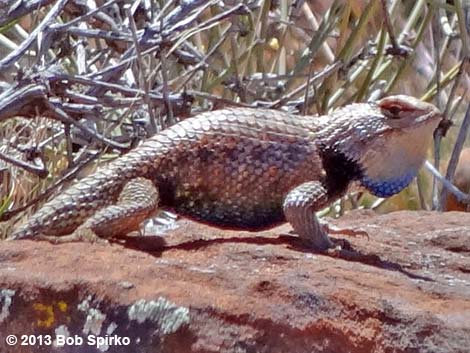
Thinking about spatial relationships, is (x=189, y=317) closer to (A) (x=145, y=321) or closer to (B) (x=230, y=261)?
(A) (x=145, y=321)

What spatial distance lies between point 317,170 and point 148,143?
54 centimetres

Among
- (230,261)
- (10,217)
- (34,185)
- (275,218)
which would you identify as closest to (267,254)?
(230,261)

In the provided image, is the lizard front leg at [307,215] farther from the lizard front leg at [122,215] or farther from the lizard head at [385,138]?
the lizard front leg at [122,215]

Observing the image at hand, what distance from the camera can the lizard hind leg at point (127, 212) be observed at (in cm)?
399

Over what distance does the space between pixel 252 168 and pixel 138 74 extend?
1.55 meters

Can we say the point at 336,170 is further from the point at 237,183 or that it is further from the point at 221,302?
the point at 221,302

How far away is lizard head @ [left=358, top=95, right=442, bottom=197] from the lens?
13.6ft

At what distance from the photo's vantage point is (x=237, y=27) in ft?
20.0

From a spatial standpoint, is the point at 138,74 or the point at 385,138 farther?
the point at 138,74

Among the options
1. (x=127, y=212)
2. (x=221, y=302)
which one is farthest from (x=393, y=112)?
(x=221, y=302)

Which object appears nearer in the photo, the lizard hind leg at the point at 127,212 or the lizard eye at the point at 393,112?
the lizard hind leg at the point at 127,212

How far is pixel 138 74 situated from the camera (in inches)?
220

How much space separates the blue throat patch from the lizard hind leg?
675 millimetres

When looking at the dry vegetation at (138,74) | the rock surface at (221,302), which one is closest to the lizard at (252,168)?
the rock surface at (221,302)
